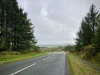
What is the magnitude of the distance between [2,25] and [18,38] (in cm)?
616

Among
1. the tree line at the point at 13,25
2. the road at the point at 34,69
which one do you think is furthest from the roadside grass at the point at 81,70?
the tree line at the point at 13,25

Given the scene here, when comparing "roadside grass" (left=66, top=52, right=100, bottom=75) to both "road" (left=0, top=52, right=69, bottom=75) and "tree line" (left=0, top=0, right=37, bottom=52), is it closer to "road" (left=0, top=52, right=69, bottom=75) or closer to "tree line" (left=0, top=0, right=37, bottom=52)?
"road" (left=0, top=52, right=69, bottom=75)

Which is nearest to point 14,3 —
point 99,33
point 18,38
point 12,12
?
point 12,12

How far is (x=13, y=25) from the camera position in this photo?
123 ft

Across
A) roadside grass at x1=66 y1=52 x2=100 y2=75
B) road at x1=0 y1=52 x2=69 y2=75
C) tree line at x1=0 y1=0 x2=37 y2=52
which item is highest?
tree line at x1=0 y1=0 x2=37 y2=52

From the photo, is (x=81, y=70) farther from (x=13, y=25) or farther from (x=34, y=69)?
(x=13, y=25)

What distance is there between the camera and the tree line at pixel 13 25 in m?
34.9

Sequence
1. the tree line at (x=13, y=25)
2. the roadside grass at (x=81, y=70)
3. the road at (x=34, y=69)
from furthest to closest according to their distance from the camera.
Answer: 1. the tree line at (x=13, y=25)
2. the roadside grass at (x=81, y=70)
3. the road at (x=34, y=69)

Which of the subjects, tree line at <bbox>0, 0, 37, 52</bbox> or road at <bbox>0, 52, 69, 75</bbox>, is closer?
road at <bbox>0, 52, 69, 75</bbox>

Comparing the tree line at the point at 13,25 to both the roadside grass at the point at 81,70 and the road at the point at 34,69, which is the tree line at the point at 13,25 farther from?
the roadside grass at the point at 81,70

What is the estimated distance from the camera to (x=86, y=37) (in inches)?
1458

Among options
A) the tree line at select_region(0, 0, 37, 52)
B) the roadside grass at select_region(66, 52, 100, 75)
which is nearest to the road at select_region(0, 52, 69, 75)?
the roadside grass at select_region(66, 52, 100, 75)

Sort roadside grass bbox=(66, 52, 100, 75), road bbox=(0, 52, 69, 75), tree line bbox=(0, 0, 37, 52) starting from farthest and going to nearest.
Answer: tree line bbox=(0, 0, 37, 52) < roadside grass bbox=(66, 52, 100, 75) < road bbox=(0, 52, 69, 75)

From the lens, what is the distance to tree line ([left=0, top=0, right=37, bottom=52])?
3494cm
